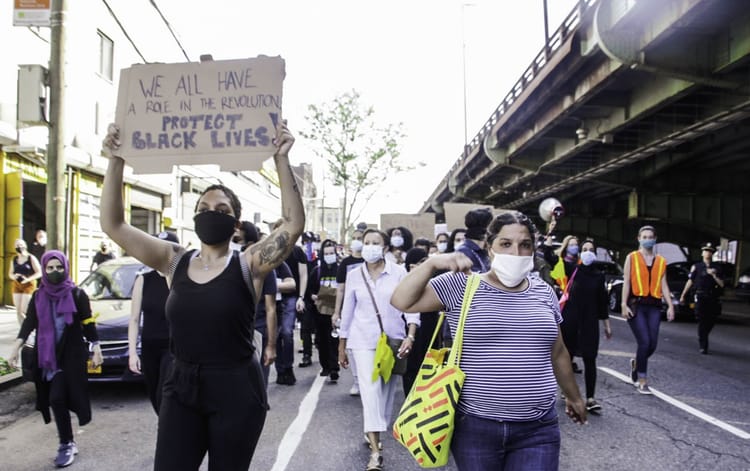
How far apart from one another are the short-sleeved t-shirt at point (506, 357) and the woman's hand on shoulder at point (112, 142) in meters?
1.80

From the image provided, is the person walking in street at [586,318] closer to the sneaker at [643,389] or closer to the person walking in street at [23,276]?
the sneaker at [643,389]

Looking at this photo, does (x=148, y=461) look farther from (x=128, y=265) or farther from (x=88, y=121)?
(x=88, y=121)

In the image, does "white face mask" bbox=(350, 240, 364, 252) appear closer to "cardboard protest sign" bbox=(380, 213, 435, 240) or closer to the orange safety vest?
the orange safety vest

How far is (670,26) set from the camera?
10883 mm

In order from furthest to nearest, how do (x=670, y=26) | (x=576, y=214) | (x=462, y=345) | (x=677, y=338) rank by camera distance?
(x=576, y=214) → (x=677, y=338) → (x=670, y=26) → (x=462, y=345)

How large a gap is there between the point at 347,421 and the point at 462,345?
12.5 ft

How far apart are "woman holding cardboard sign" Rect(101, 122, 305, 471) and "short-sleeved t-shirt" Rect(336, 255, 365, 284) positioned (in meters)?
4.09

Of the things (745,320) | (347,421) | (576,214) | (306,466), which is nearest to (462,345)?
(306,466)

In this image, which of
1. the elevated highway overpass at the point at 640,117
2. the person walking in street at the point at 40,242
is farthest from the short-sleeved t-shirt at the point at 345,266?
the elevated highway overpass at the point at 640,117

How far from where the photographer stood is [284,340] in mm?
8625

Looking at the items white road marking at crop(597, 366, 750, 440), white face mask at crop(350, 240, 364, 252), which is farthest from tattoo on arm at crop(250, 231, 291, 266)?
white face mask at crop(350, 240, 364, 252)

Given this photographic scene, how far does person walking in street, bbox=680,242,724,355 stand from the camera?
11.9 m

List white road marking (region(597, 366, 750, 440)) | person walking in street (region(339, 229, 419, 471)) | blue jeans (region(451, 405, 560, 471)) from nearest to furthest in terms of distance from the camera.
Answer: blue jeans (region(451, 405, 560, 471))
person walking in street (region(339, 229, 419, 471))
white road marking (region(597, 366, 750, 440))

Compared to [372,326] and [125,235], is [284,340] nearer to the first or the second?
[372,326]
